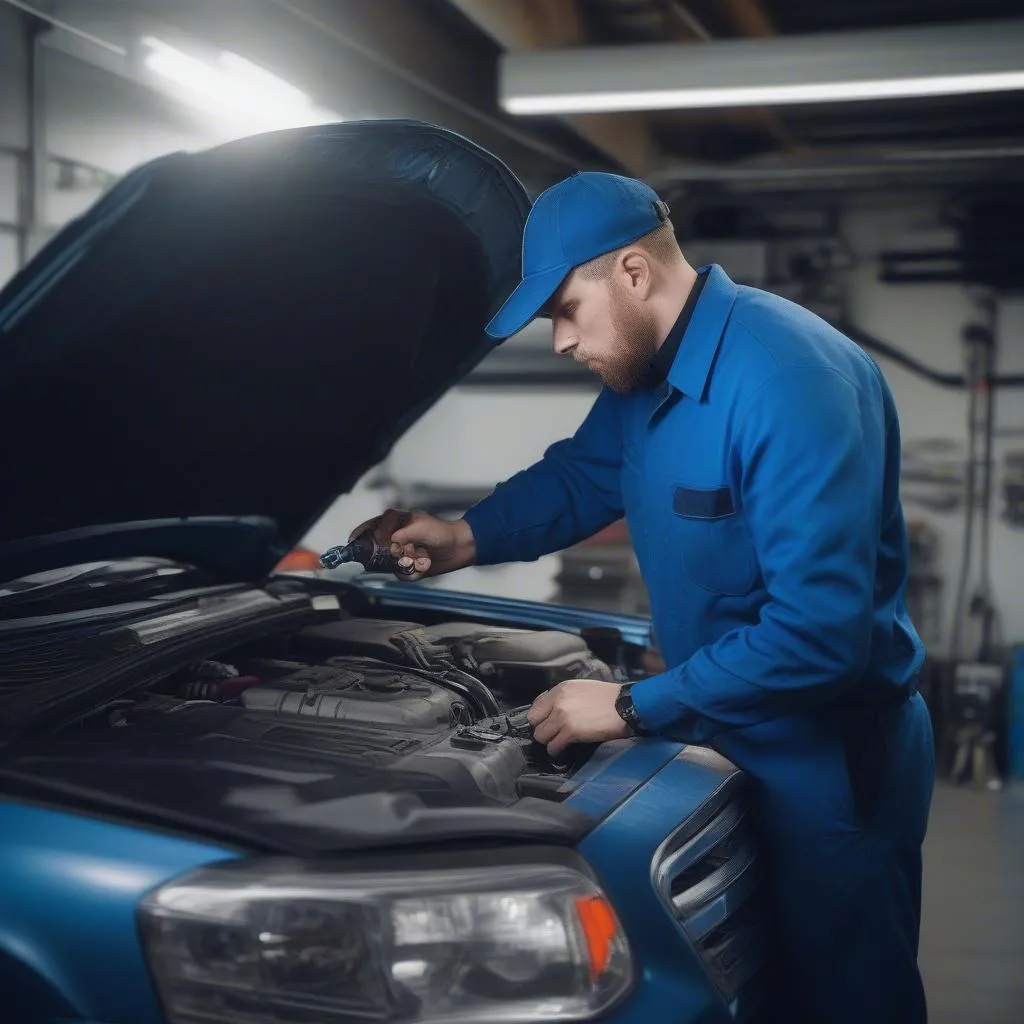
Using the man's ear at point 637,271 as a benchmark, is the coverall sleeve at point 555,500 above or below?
below

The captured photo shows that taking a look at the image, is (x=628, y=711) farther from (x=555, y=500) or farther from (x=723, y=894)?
(x=555, y=500)

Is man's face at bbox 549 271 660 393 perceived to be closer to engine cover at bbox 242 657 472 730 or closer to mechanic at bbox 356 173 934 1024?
mechanic at bbox 356 173 934 1024

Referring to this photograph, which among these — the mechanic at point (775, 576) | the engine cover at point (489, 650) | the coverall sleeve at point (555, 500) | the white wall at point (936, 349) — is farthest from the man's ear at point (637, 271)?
the white wall at point (936, 349)

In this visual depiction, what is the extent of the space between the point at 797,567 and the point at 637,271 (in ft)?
1.66

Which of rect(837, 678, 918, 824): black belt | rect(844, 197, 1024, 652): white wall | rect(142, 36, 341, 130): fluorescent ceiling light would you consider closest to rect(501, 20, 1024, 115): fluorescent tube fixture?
rect(142, 36, 341, 130): fluorescent ceiling light

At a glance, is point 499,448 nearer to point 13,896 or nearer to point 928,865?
point 928,865

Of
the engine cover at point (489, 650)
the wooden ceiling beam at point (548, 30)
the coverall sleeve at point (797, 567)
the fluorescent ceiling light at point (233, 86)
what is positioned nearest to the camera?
the coverall sleeve at point (797, 567)

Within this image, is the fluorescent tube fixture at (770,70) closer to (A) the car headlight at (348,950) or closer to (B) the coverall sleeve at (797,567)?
(B) the coverall sleeve at (797,567)

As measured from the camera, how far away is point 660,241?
5.84 ft

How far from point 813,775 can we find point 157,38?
121 inches

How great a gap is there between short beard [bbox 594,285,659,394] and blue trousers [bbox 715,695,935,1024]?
0.56 meters

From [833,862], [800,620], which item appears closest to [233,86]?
[800,620]

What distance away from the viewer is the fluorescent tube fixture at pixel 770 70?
3.84 metres

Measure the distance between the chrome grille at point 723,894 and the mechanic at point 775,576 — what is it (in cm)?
7
